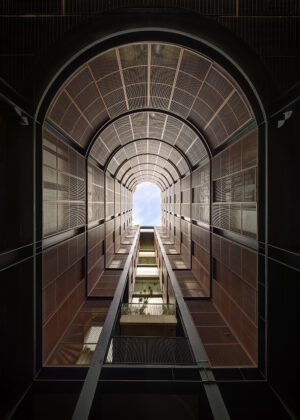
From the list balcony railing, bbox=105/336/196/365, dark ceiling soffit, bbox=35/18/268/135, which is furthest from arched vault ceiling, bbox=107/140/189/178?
balcony railing, bbox=105/336/196/365

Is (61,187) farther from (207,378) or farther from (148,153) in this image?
(148,153)

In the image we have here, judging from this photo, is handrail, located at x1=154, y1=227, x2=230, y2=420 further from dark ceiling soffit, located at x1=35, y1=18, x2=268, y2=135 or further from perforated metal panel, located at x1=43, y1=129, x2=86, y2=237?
dark ceiling soffit, located at x1=35, y1=18, x2=268, y2=135

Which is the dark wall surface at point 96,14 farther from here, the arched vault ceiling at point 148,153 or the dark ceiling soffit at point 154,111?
the arched vault ceiling at point 148,153

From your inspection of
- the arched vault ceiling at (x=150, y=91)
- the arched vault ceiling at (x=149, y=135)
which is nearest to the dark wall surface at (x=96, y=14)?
the arched vault ceiling at (x=150, y=91)

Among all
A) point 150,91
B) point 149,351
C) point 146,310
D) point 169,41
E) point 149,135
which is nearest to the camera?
point 169,41

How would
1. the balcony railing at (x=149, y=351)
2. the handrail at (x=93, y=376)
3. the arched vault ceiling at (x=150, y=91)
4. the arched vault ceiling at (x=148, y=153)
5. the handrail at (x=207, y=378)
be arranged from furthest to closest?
1. the arched vault ceiling at (x=148, y=153)
2. the arched vault ceiling at (x=150, y=91)
3. the balcony railing at (x=149, y=351)
4. the handrail at (x=207, y=378)
5. the handrail at (x=93, y=376)

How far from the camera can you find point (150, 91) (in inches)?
454

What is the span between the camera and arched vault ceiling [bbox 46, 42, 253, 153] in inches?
339

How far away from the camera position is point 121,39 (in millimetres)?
7930

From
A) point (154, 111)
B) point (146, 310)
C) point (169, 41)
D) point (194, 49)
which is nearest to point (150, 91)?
point (154, 111)

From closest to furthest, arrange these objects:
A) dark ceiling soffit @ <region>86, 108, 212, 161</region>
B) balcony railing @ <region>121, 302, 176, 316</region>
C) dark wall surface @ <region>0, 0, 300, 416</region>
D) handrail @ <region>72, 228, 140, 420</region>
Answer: handrail @ <region>72, 228, 140, 420</region> < dark wall surface @ <region>0, 0, 300, 416</region> < balcony railing @ <region>121, 302, 176, 316</region> < dark ceiling soffit @ <region>86, 108, 212, 161</region>

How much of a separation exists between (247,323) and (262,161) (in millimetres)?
6729

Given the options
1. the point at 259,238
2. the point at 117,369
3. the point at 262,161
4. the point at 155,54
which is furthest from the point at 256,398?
the point at 155,54

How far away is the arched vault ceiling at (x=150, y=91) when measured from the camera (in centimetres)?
861
